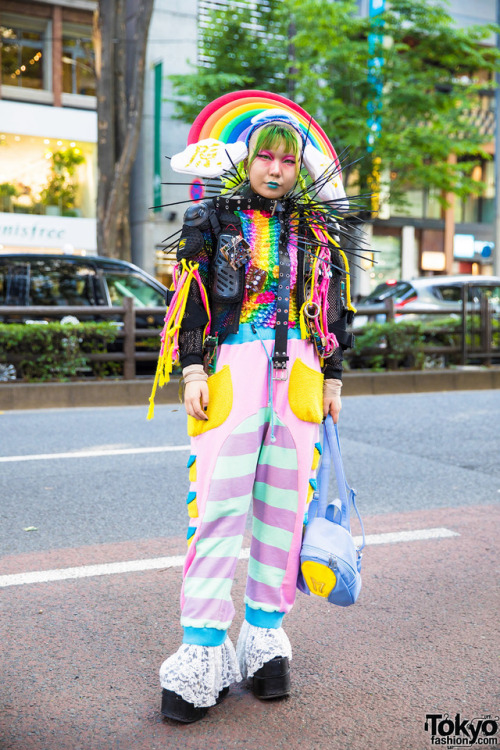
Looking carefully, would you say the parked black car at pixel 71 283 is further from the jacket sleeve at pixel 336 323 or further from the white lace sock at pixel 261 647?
the white lace sock at pixel 261 647

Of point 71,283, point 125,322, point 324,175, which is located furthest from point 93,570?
point 71,283

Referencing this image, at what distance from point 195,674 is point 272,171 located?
1.54 metres

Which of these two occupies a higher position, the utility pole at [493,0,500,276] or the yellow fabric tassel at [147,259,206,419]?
the utility pole at [493,0,500,276]

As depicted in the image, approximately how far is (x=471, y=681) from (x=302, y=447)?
102cm

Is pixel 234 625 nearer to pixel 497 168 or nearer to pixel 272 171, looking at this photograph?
pixel 272 171

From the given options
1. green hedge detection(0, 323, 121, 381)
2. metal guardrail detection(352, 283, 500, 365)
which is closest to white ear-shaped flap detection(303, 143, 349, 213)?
green hedge detection(0, 323, 121, 381)

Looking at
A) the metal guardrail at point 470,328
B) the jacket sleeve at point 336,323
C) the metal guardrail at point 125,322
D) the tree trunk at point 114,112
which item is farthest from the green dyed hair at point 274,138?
the tree trunk at point 114,112

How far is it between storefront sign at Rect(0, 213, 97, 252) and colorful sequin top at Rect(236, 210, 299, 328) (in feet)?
76.2

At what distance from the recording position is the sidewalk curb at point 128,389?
9984mm

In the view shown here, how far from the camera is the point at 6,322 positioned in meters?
10.7

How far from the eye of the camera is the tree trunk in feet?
49.0

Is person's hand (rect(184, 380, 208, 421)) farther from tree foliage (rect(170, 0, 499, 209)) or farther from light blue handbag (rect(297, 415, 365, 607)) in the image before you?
tree foliage (rect(170, 0, 499, 209))

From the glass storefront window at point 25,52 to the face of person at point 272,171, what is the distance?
25291 mm

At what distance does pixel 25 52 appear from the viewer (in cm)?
2578
